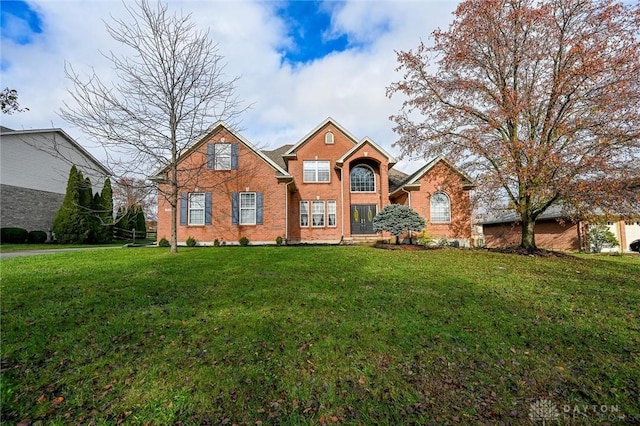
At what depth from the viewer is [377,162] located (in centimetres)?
1933

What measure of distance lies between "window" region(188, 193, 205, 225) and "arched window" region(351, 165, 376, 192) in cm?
987

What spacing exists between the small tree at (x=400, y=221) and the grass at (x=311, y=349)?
661cm

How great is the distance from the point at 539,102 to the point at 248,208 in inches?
602

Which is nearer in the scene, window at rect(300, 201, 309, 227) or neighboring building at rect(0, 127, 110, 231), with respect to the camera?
window at rect(300, 201, 309, 227)

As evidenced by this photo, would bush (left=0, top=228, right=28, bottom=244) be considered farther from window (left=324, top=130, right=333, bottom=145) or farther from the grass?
window (left=324, top=130, right=333, bottom=145)

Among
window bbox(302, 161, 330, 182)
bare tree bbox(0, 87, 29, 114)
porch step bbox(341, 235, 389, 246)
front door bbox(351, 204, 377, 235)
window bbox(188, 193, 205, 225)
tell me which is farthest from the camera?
window bbox(302, 161, 330, 182)

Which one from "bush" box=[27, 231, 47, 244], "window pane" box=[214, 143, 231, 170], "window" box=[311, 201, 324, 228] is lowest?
"bush" box=[27, 231, 47, 244]

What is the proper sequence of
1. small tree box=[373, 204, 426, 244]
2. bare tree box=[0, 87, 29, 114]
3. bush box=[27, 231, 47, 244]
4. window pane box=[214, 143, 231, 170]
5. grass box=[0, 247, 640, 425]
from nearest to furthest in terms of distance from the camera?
grass box=[0, 247, 640, 425]
bare tree box=[0, 87, 29, 114]
small tree box=[373, 204, 426, 244]
window pane box=[214, 143, 231, 170]
bush box=[27, 231, 47, 244]

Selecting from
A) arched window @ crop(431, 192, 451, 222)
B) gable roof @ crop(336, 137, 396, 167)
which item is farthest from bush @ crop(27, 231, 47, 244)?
arched window @ crop(431, 192, 451, 222)

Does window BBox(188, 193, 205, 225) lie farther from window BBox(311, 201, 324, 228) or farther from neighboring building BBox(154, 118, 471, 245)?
window BBox(311, 201, 324, 228)

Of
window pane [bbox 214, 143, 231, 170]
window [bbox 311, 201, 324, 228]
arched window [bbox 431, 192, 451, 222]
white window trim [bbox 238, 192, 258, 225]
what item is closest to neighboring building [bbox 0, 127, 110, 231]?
window pane [bbox 214, 143, 231, 170]

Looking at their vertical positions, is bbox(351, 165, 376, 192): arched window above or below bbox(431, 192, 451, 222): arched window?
above

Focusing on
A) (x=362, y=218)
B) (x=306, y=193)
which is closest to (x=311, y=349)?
(x=306, y=193)

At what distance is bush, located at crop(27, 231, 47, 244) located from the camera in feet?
65.9
